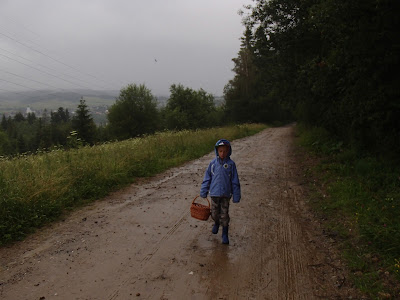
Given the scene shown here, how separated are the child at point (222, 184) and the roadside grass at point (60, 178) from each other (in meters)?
3.32

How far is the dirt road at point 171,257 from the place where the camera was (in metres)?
3.60

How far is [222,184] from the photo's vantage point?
4820 mm

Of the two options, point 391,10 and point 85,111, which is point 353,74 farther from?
point 85,111

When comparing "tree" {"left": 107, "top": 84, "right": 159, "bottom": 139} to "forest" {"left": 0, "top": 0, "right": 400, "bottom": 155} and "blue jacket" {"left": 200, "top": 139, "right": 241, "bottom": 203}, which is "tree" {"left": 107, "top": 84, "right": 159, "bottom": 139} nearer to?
"forest" {"left": 0, "top": 0, "right": 400, "bottom": 155}

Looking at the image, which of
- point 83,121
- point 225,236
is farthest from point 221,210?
point 83,121

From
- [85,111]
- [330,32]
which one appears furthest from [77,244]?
[85,111]

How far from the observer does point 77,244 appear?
4.86 m

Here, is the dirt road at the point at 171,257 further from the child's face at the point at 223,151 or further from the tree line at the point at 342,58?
the tree line at the point at 342,58

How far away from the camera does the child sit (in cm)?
482

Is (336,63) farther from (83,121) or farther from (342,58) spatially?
(83,121)

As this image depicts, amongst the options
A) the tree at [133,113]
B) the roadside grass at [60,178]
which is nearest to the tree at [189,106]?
the tree at [133,113]

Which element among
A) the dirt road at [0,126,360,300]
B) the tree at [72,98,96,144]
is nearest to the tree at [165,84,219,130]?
the tree at [72,98,96,144]

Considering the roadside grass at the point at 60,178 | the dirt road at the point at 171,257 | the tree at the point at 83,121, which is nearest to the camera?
the dirt road at the point at 171,257

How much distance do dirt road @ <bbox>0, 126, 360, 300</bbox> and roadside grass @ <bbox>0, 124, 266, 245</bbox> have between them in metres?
0.42
